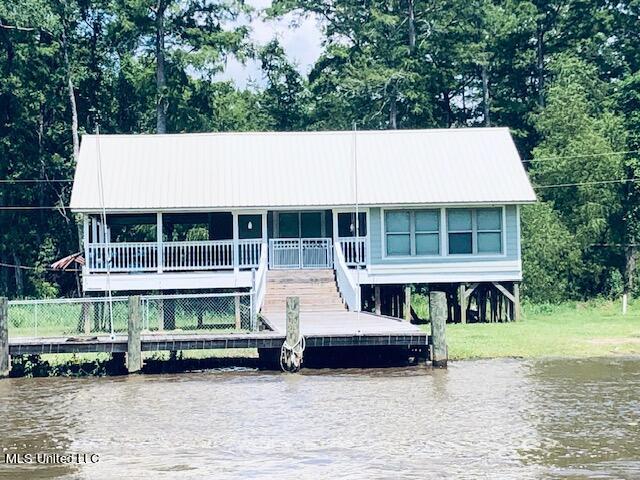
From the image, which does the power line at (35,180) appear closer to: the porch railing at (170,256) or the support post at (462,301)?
the porch railing at (170,256)

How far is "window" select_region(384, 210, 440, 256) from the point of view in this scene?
34938 millimetres

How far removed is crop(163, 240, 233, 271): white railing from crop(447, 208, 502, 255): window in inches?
262

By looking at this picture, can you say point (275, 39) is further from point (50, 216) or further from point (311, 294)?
point (311, 294)

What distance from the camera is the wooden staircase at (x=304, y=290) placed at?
31688 mm

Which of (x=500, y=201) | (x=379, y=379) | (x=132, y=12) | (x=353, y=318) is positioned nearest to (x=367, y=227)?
(x=500, y=201)

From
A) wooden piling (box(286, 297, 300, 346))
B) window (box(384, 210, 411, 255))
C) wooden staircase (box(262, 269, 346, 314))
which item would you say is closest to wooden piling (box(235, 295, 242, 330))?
wooden staircase (box(262, 269, 346, 314))

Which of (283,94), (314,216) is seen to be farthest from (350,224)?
(283,94)

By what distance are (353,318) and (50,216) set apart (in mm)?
26651

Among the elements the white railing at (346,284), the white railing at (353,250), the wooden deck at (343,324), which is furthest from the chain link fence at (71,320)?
the white railing at (353,250)

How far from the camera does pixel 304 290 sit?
32.4 m

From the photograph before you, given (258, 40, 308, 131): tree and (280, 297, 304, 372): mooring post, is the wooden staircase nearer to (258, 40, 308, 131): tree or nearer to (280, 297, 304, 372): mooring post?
(280, 297, 304, 372): mooring post

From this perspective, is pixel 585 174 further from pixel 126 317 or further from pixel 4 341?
pixel 4 341

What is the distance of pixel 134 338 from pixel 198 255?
398 inches

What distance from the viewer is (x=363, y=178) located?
117ft
